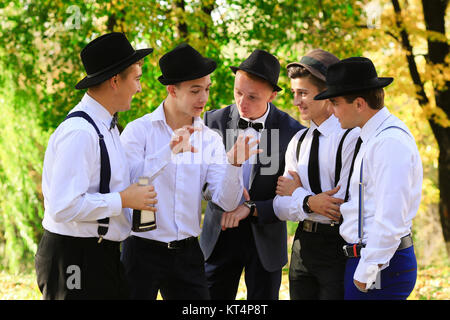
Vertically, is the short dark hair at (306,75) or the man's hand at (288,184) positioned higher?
the short dark hair at (306,75)

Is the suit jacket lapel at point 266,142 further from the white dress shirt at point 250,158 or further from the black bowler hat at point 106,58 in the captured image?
the black bowler hat at point 106,58

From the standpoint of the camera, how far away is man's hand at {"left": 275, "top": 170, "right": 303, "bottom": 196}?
3793mm

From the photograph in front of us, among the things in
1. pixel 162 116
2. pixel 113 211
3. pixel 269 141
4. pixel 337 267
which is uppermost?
pixel 162 116

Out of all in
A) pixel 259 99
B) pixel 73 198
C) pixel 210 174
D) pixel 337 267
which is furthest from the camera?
pixel 259 99

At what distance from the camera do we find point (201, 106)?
144 inches

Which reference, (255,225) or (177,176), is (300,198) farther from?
(177,176)

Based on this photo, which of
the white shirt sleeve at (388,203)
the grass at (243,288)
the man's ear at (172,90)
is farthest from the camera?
the grass at (243,288)

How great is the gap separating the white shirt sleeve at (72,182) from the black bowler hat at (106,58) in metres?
0.44


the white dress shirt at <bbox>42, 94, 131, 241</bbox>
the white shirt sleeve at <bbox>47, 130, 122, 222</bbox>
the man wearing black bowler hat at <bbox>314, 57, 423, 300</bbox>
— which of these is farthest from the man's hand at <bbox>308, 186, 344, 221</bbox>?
the white shirt sleeve at <bbox>47, 130, 122, 222</bbox>

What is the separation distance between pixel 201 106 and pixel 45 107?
749 cm

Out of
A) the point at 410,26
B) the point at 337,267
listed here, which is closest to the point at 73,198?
the point at 337,267

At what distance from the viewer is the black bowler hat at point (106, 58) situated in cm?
315

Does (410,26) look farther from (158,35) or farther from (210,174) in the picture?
(210,174)

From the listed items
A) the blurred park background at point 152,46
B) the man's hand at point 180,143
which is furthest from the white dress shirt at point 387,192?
the blurred park background at point 152,46
